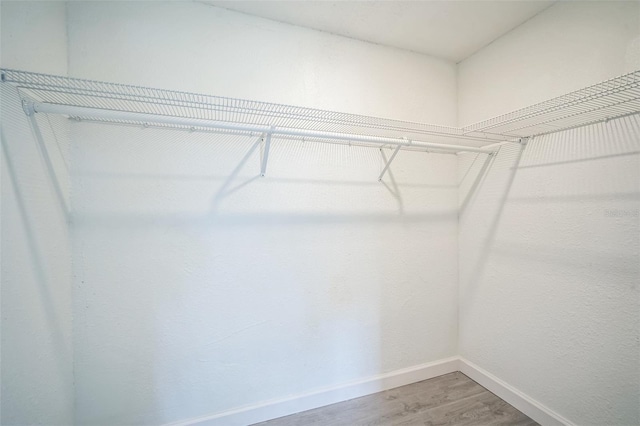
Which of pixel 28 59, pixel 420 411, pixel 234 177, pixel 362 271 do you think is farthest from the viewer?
pixel 362 271

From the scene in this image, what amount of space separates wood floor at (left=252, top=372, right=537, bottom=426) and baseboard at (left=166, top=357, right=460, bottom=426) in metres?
0.03

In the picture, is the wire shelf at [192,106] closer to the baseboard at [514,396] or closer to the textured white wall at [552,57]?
the textured white wall at [552,57]

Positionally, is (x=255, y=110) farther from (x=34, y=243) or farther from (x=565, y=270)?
(x=565, y=270)

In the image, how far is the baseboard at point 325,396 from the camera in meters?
1.34

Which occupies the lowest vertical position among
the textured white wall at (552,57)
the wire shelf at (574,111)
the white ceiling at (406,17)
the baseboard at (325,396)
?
the baseboard at (325,396)

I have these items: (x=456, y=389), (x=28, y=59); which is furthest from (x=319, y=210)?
(x=456, y=389)

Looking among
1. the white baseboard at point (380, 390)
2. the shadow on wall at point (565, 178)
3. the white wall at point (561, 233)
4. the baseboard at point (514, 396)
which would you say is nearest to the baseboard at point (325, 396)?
the white baseboard at point (380, 390)

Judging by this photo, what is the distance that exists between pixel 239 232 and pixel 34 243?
0.76 meters

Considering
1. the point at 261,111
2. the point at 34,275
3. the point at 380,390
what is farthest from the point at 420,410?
the point at 34,275

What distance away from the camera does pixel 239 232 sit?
1.36m

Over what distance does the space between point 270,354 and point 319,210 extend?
0.88 metres

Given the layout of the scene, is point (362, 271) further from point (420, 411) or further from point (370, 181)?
point (420, 411)

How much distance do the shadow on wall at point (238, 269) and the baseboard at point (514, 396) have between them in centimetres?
27

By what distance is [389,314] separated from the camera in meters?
1.67
